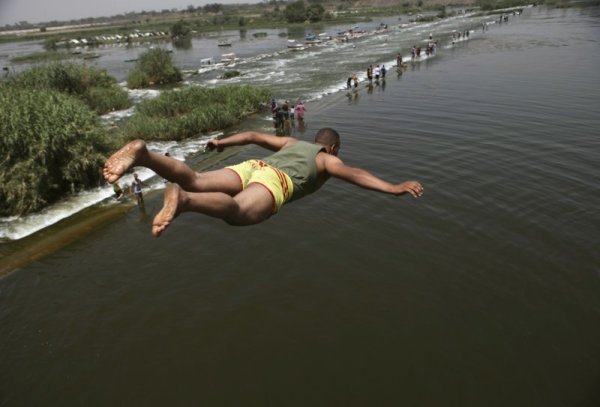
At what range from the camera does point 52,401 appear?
7938 mm

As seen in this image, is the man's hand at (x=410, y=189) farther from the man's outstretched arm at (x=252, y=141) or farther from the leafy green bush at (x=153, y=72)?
the leafy green bush at (x=153, y=72)

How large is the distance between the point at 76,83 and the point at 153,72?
1428 cm

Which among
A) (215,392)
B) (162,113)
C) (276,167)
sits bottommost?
(215,392)

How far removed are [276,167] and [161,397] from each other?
5.74m

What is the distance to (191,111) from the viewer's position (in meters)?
27.2

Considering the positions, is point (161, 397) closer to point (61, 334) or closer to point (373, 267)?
point (61, 334)

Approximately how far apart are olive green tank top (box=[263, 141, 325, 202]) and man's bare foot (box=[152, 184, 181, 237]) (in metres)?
1.68

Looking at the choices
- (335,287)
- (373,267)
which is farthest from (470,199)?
(335,287)

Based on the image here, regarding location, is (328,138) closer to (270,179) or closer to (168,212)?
(270,179)

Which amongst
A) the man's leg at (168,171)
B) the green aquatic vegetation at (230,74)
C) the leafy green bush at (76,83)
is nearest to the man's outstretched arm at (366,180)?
the man's leg at (168,171)

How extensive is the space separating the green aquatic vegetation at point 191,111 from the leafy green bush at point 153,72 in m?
17.7

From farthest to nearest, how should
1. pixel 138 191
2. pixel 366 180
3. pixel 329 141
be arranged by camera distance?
pixel 138 191
pixel 329 141
pixel 366 180

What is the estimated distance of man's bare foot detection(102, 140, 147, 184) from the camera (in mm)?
3674

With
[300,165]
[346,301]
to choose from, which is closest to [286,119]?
[346,301]
